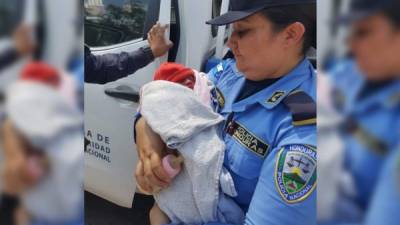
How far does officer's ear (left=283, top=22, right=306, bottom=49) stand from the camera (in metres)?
Result: 1.17

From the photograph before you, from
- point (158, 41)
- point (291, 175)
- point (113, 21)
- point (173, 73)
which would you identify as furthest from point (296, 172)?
point (113, 21)

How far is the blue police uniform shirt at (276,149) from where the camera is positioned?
3.41 ft

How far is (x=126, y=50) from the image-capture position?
212cm

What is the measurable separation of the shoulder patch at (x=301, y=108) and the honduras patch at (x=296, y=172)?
62 mm

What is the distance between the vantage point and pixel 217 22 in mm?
1273

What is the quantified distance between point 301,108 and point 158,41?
1.07 metres

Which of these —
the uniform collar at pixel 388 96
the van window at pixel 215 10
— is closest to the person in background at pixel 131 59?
the van window at pixel 215 10

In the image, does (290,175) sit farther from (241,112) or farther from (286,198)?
(241,112)

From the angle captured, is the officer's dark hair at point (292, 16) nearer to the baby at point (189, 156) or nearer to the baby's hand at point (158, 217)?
the baby at point (189, 156)

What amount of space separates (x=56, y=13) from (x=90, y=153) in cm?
199

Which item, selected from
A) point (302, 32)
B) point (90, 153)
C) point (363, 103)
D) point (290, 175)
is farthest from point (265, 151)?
point (90, 153)

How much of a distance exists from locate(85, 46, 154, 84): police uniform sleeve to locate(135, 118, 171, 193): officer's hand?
699 millimetres

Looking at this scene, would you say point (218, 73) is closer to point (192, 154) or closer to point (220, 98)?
point (220, 98)

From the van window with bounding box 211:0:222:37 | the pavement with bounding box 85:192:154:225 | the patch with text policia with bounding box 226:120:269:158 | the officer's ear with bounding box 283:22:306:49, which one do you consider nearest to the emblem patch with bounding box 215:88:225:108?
the patch with text policia with bounding box 226:120:269:158
